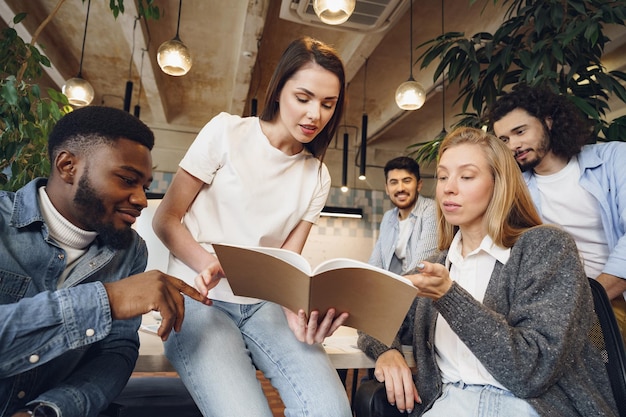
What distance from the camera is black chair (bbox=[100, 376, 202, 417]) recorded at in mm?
1190

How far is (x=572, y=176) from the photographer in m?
2.04

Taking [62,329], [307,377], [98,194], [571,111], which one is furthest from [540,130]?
[62,329]

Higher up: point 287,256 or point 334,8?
point 334,8

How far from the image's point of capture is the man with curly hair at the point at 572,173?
1.90 m

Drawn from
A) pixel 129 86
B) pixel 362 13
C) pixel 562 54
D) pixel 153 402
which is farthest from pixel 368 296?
pixel 129 86

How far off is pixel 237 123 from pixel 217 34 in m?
3.99

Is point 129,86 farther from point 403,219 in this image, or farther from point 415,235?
point 415,235

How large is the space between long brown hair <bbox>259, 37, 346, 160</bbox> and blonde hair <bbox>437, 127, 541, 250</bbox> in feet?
1.44

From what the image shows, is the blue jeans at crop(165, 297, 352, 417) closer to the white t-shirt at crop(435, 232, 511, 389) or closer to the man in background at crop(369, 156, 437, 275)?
the white t-shirt at crop(435, 232, 511, 389)

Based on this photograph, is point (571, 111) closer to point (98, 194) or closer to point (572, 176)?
point (572, 176)

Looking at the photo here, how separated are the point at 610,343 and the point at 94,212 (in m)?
1.40

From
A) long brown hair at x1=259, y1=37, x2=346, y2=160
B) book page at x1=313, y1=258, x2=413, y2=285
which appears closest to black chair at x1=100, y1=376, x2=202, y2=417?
book page at x1=313, y1=258, x2=413, y2=285

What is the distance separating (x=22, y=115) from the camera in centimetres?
188

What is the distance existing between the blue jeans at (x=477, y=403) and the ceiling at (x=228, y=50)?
3064 mm
